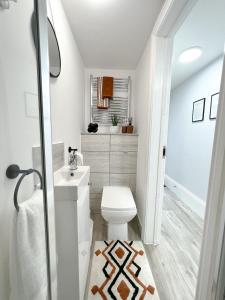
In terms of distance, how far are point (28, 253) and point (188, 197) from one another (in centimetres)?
248

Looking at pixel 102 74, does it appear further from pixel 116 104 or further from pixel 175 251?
pixel 175 251

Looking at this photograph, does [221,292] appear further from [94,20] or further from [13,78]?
[94,20]

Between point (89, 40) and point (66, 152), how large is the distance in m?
1.34

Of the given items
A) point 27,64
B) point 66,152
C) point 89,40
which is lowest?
point 66,152

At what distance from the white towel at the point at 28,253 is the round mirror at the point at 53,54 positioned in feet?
3.09

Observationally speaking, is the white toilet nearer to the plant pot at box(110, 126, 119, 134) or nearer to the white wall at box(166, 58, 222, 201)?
the plant pot at box(110, 126, 119, 134)

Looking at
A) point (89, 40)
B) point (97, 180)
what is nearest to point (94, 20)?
point (89, 40)

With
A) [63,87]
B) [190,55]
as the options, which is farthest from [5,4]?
[190,55]

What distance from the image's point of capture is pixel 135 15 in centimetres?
129

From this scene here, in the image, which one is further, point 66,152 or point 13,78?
point 66,152

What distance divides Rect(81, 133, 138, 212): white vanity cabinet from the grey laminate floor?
508 mm

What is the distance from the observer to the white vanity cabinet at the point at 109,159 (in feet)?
6.79

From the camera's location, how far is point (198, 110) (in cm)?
225

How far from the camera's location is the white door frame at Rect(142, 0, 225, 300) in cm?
59
